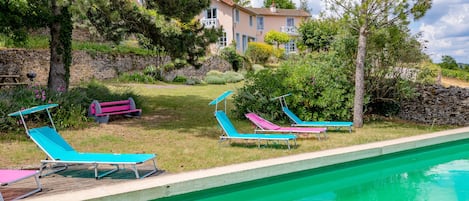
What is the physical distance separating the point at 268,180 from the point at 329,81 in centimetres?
689

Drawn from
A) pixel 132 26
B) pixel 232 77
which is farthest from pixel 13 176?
pixel 232 77

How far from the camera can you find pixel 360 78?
12.2 m

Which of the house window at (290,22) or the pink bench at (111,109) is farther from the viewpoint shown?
the house window at (290,22)

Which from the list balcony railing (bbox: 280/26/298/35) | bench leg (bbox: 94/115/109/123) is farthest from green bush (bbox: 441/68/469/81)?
bench leg (bbox: 94/115/109/123)

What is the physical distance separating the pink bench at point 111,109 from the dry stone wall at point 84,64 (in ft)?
27.9

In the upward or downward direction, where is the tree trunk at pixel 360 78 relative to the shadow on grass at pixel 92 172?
upward

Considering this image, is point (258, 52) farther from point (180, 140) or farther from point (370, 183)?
point (370, 183)

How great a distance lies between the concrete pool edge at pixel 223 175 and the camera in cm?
543

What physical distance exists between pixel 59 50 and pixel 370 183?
376 inches

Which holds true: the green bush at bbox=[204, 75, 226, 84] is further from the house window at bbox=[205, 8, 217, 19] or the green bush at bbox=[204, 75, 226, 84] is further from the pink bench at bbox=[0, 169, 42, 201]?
the pink bench at bbox=[0, 169, 42, 201]

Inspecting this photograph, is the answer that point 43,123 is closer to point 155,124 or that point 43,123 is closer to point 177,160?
point 155,124

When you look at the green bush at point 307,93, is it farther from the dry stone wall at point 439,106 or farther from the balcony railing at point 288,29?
the balcony railing at point 288,29

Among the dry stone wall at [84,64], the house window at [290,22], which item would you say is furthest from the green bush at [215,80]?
the house window at [290,22]

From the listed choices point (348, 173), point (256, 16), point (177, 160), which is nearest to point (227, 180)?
point (177, 160)
